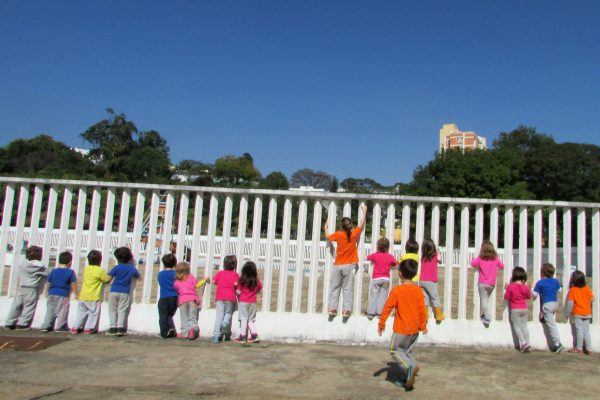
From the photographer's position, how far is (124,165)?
84562mm

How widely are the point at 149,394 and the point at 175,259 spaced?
2859 millimetres

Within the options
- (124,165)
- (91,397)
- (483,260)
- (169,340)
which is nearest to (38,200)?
(169,340)

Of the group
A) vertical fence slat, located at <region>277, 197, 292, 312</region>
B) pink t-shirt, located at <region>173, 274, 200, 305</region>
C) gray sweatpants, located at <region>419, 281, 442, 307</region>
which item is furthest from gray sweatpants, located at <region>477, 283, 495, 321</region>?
pink t-shirt, located at <region>173, 274, 200, 305</region>

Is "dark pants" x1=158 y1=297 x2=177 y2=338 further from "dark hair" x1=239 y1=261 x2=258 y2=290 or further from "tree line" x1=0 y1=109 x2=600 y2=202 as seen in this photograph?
"tree line" x1=0 y1=109 x2=600 y2=202

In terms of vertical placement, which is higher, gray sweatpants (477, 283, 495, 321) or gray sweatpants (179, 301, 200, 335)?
gray sweatpants (477, 283, 495, 321)

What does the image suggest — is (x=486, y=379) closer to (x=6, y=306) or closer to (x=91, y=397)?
(x=91, y=397)

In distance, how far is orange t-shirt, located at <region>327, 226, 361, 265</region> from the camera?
20.4 feet

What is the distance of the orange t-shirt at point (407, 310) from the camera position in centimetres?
470

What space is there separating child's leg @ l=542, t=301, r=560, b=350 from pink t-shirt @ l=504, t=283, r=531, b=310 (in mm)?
309

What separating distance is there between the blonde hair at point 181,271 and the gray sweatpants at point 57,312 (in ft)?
5.65

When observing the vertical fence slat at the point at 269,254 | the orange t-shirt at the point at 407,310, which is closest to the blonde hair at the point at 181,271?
the vertical fence slat at the point at 269,254

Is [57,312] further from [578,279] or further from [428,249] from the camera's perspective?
[578,279]

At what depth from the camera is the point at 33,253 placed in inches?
266

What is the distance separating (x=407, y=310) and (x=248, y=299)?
2373 millimetres
